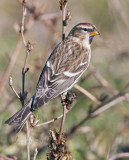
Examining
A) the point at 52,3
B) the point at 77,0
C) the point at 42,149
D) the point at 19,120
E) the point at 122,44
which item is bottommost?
the point at 19,120

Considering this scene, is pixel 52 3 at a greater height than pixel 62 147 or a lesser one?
greater

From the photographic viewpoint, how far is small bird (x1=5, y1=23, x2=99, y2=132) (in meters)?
4.74

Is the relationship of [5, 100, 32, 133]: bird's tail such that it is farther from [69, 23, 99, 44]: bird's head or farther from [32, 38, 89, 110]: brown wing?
[69, 23, 99, 44]: bird's head

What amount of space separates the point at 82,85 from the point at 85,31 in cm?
201

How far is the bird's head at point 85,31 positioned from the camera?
575 centimetres

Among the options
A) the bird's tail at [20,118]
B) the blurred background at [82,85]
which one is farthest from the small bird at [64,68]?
the blurred background at [82,85]

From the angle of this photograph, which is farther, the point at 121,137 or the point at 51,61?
the point at 121,137

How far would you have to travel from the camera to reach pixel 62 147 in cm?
388

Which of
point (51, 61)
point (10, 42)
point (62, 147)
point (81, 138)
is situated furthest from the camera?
point (10, 42)

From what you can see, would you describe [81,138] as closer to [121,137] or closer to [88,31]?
[121,137]

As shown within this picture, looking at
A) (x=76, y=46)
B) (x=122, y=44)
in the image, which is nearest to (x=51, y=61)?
(x=76, y=46)

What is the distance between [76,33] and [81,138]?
1.55 meters

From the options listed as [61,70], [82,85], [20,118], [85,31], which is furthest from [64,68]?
[82,85]

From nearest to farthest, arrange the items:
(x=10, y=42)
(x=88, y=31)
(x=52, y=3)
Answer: (x=88, y=31)
(x=52, y=3)
(x=10, y=42)
